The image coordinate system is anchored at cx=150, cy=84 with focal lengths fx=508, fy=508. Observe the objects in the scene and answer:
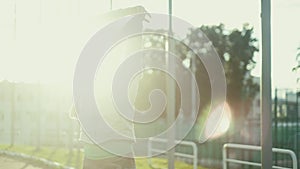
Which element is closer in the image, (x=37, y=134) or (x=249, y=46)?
(x=37, y=134)

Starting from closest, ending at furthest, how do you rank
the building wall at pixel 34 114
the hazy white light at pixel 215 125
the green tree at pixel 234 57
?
the hazy white light at pixel 215 125, the building wall at pixel 34 114, the green tree at pixel 234 57

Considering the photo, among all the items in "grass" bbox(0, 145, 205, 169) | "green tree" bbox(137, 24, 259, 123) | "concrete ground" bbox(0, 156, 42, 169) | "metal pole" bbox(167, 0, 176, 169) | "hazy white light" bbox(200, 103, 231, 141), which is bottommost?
"concrete ground" bbox(0, 156, 42, 169)

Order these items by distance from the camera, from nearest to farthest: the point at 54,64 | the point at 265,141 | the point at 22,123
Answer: the point at 265,141, the point at 54,64, the point at 22,123

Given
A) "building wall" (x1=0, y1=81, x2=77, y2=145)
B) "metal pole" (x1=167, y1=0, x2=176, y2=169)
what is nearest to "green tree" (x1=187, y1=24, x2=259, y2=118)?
"building wall" (x1=0, y1=81, x2=77, y2=145)

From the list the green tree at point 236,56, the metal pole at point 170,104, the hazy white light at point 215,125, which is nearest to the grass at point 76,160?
the hazy white light at point 215,125

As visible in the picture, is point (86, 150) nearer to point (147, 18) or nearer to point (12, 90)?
point (147, 18)

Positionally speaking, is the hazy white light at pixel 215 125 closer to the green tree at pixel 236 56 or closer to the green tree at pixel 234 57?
the green tree at pixel 234 57

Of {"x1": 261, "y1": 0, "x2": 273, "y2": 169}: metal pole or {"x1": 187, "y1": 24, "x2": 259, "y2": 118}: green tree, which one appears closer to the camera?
{"x1": 261, "y1": 0, "x2": 273, "y2": 169}: metal pole

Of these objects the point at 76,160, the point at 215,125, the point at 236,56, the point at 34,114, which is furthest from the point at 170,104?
the point at 236,56

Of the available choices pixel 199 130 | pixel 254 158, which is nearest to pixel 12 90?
pixel 199 130

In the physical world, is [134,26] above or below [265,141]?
above

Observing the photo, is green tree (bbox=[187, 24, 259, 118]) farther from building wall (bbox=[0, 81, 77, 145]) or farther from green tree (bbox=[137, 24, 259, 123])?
building wall (bbox=[0, 81, 77, 145])

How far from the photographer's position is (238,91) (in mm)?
28016

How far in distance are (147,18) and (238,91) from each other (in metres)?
25.5
